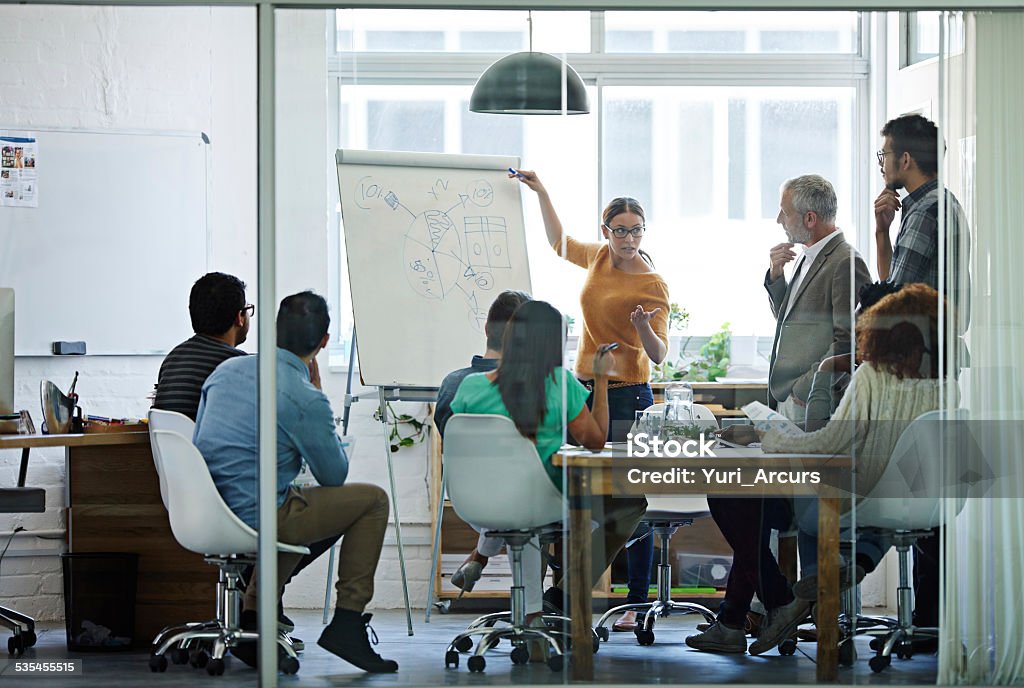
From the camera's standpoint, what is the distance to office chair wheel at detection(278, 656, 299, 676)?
3807 millimetres

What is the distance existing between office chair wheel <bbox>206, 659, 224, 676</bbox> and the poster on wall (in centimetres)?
221

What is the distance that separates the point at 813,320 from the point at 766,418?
1.08 ft

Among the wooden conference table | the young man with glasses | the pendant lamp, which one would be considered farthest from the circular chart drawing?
the young man with glasses

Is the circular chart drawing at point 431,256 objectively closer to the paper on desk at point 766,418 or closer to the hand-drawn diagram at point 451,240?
the hand-drawn diagram at point 451,240

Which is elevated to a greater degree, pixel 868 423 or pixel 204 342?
pixel 204 342

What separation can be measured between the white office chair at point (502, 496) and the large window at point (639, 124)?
447mm

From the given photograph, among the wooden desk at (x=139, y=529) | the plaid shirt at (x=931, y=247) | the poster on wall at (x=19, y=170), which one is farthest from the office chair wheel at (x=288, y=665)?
the poster on wall at (x=19, y=170)

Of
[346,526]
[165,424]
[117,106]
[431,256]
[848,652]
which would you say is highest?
[117,106]

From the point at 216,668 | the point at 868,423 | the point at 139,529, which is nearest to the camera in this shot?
the point at 868,423

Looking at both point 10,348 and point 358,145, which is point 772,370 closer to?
point 358,145

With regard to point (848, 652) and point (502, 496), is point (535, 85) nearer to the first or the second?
point (502, 496)

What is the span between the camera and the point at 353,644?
3.85 metres

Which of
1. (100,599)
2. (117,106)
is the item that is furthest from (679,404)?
(117,106)

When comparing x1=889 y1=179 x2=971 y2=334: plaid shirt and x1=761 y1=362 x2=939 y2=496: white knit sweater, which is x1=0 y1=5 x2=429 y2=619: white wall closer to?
x1=761 y1=362 x2=939 y2=496: white knit sweater
